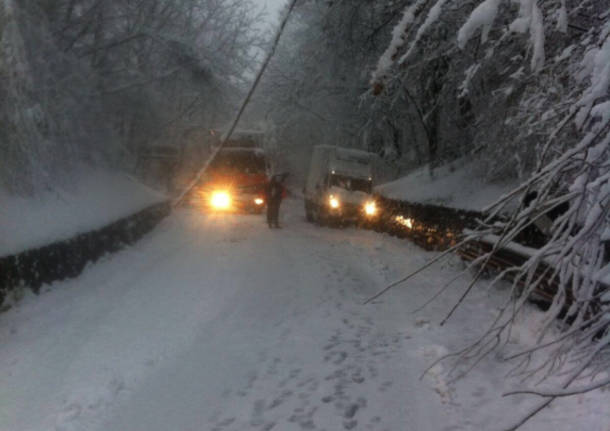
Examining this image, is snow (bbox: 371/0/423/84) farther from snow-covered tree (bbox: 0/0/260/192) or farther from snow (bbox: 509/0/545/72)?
snow-covered tree (bbox: 0/0/260/192)

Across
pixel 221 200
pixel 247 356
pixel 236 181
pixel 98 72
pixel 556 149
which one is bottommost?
pixel 247 356

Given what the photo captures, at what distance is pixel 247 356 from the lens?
6.76m

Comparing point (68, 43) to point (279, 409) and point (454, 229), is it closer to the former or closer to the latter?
point (454, 229)

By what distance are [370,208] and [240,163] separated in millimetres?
5604

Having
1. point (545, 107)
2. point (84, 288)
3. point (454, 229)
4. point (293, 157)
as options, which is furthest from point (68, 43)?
point (293, 157)

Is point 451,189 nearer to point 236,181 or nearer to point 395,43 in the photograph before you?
point 236,181

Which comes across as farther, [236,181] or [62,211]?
[236,181]

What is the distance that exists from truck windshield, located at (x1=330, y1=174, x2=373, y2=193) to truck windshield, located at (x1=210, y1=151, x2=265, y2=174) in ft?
10.9

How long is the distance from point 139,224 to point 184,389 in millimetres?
11132

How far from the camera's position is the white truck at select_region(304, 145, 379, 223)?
21969mm

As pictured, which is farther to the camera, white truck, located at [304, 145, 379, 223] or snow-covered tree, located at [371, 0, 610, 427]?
white truck, located at [304, 145, 379, 223]

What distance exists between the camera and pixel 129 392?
5723 millimetres

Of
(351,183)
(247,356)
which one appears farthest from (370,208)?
(247,356)

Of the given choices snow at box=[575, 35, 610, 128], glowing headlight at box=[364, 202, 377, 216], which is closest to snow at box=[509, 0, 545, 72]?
snow at box=[575, 35, 610, 128]
